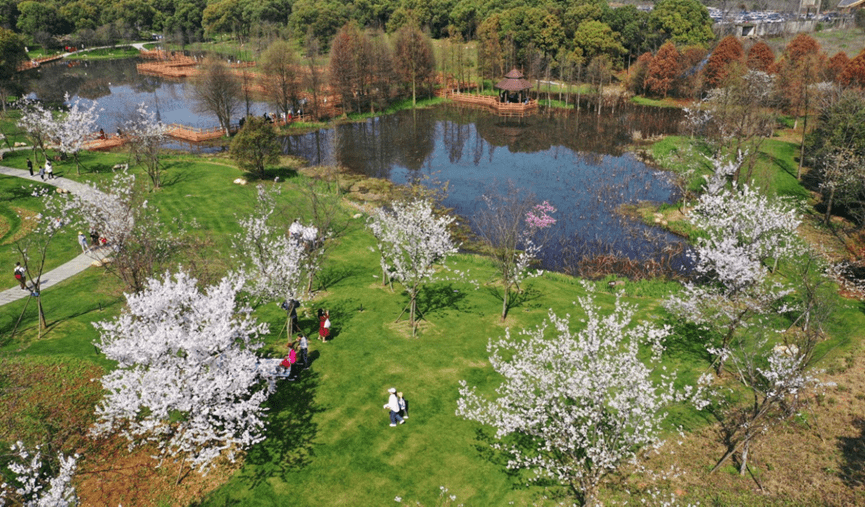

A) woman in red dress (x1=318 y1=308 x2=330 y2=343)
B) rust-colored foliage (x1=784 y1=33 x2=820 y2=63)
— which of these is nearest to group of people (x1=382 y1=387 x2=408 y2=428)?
woman in red dress (x1=318 y1=308 x2=330 y2=343)

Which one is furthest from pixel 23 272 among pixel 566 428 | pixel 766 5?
pixel 766 5

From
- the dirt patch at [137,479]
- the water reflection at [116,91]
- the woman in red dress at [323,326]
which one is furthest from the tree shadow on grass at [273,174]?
the dirt patch at [137,479]

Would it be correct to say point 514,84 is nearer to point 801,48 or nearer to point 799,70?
point 799,70

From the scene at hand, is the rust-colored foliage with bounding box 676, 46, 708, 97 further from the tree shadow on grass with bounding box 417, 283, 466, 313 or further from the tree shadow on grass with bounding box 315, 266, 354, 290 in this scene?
the tree shadow on grass with bounding box 315, 266, 354, 290

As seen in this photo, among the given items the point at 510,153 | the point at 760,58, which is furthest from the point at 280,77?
the point at 760,58

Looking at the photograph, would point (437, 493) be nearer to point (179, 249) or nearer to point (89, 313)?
point (89, 313)
